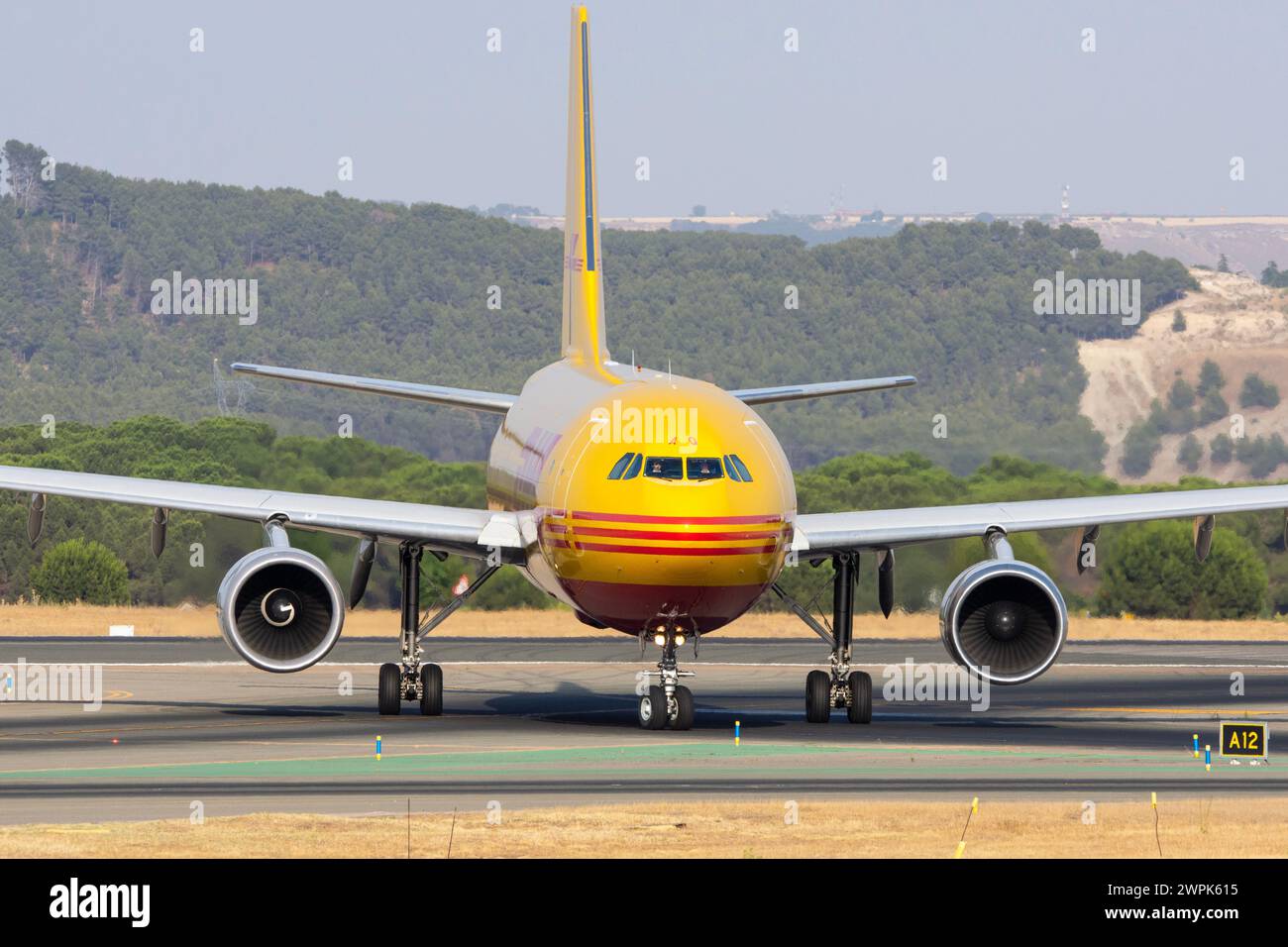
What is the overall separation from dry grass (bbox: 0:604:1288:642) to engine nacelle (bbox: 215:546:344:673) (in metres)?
27.4

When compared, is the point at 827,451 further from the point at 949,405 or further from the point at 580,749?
the point at 580,749

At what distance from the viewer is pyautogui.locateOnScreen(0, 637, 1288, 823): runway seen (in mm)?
25969

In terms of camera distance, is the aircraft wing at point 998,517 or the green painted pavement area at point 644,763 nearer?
the green painted pavement area at point 644,763

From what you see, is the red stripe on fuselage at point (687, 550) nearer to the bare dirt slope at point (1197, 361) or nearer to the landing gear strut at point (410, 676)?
the landing gear strut at point (410, 676)

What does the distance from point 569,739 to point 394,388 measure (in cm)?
997

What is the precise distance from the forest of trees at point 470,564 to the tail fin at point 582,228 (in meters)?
23.2

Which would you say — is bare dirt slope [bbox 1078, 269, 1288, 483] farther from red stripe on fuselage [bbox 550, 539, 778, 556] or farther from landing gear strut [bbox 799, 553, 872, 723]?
red stripe on fuselage [bbox 550, 539, 778, 556]

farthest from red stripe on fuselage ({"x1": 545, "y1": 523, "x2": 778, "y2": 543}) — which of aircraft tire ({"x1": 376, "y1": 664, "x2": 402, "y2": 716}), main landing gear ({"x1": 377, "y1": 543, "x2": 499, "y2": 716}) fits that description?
aircraft tire ({"x1": 376, "y1": 664, "x2": 402, "y2": 716})

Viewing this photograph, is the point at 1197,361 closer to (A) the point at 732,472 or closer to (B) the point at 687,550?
(A) the point at 732,472

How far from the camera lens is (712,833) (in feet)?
73.0

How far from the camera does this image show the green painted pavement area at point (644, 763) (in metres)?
27.7

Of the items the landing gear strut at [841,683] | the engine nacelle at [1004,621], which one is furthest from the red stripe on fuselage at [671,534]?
the landing gear strut at [841,683]

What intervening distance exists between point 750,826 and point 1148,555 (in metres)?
56.2
